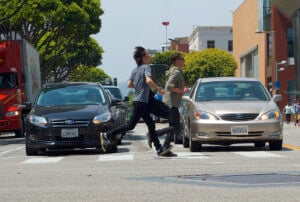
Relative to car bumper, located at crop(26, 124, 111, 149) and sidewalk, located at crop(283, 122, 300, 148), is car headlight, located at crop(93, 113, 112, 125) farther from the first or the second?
sidewalk, located at crop(283, 122, 300, 148)

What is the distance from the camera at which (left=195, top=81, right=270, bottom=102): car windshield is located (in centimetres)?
1728

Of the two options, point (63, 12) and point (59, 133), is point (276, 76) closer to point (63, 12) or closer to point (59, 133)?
point (63, 12)

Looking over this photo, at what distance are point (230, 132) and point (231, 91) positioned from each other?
4.70ft

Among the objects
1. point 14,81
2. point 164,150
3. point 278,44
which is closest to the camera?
point 164,150

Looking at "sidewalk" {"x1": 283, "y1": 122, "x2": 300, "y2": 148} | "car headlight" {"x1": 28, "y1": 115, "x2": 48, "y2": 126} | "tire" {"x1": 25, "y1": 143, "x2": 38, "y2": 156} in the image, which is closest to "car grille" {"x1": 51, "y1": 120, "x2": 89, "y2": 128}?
"car headlight" {"x1": 28, "y1": 115, "x2": 48, "y2": 126}

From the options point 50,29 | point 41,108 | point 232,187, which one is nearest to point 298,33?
point 50,29

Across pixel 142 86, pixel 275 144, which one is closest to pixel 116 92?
pixel 275 144

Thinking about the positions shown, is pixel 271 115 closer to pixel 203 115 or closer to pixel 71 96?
pixel 203 115

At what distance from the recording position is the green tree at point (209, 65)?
360 ft

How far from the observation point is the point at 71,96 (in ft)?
60.6

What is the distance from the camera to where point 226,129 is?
16203mm

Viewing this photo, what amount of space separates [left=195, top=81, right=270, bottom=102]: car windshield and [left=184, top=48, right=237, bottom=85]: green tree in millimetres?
91463

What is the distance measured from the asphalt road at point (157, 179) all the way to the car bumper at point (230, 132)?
5.08ft

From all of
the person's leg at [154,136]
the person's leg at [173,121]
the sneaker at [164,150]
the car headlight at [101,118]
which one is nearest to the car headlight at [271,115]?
the person's leg at [173,121]
